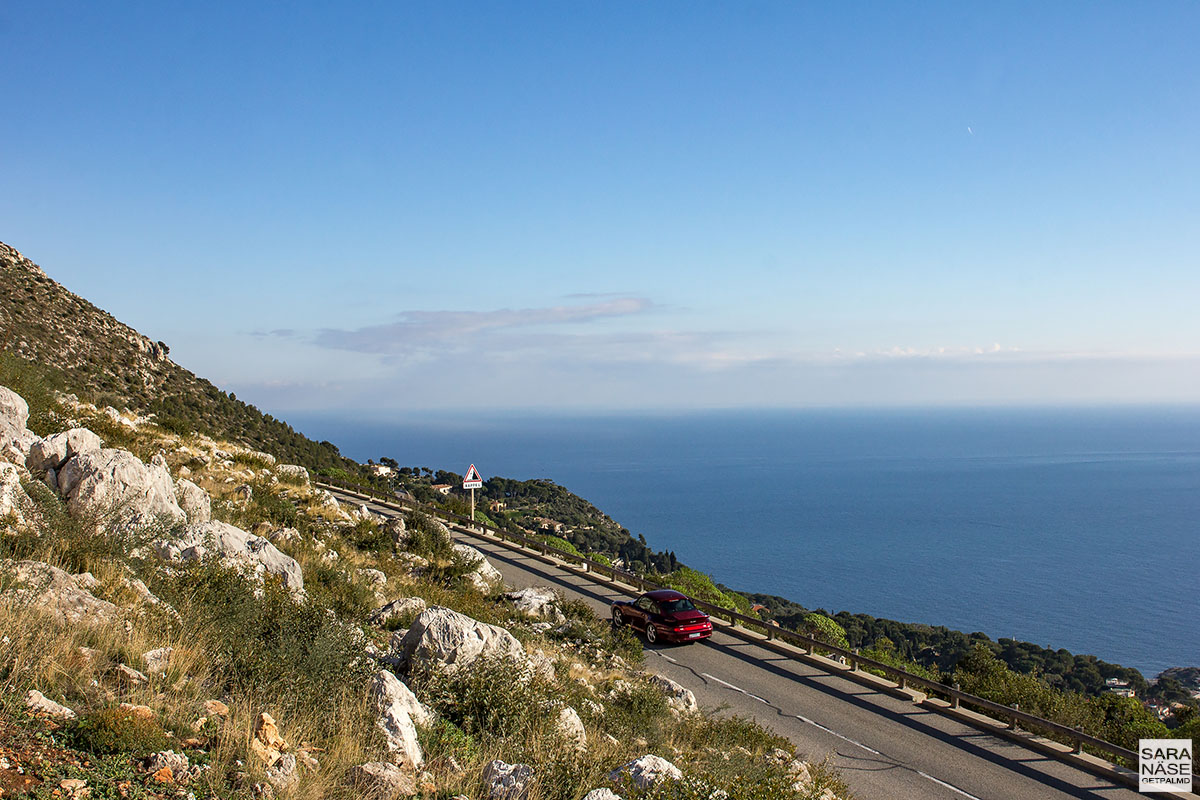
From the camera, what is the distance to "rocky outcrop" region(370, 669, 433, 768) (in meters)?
6.63

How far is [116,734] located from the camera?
5.08 meters

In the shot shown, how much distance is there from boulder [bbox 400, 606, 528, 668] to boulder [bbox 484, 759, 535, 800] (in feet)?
10.5

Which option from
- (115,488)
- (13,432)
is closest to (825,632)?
(115,488)

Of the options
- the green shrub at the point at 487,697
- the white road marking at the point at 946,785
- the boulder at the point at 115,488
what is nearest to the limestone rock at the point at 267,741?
the green shrub at the point at 487,697

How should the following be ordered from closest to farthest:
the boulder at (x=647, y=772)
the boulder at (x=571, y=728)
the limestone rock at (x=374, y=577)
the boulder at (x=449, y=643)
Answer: the boulder at (x=647, y=772) < the boulder at (x=571, y=728) < the boulder at (x=449, y=643) < the limestone rock at (x=374, y=577)

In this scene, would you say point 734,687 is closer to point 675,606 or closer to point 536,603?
point 675,606

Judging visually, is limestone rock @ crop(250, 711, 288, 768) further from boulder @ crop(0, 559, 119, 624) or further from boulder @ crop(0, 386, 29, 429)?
boulder @ crop(0, 386, 29, 429)

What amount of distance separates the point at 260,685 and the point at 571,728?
3727 millimetres

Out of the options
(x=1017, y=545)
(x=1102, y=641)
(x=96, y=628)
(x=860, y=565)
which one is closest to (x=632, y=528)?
(x=860, y=565)

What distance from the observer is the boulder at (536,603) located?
1831cm

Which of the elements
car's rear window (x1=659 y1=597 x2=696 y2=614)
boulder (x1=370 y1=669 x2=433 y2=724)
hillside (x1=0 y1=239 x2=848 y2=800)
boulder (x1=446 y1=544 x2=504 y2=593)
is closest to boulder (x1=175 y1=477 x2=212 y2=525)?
hillside (x1=0 y1=239 x2=848 y2=800)

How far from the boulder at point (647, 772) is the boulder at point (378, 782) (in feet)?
7.28

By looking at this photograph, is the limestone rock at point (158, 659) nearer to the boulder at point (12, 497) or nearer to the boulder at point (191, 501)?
the boulder at point (12, 497)

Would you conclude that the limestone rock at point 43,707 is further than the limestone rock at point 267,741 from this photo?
No
